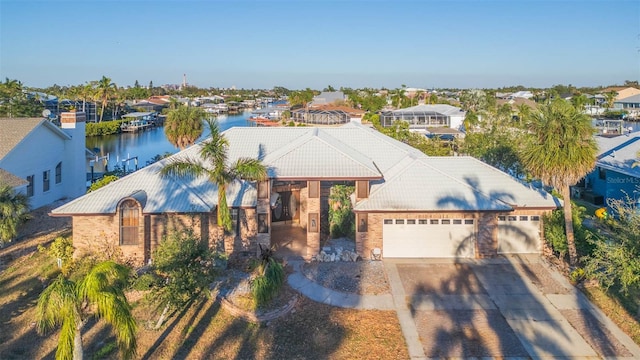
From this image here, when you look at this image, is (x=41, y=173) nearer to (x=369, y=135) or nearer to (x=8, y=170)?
(x=8, y=170)

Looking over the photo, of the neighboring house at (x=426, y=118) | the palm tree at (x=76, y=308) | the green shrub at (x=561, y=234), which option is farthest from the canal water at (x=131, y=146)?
the palm tree at (x=76, y=308)

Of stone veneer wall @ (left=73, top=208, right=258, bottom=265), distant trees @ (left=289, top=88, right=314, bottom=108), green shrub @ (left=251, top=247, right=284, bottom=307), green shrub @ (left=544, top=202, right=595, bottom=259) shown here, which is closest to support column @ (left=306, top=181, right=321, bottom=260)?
stone veneer wall @ (left=73, top=208, right=258, bottom=265)

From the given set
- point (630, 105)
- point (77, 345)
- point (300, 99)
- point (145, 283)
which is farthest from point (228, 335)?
point (300, 99)

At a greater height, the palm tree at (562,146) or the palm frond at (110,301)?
the palm tree at (562,146)

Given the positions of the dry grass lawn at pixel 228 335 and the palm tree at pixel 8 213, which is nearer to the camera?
the dry grass lawn at pixel 228 335

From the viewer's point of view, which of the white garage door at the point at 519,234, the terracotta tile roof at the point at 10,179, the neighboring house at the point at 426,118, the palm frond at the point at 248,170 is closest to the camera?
the palm frond at the point at 248,170

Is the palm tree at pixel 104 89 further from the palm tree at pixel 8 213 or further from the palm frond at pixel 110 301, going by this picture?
the palm frond at pixel 110 301
